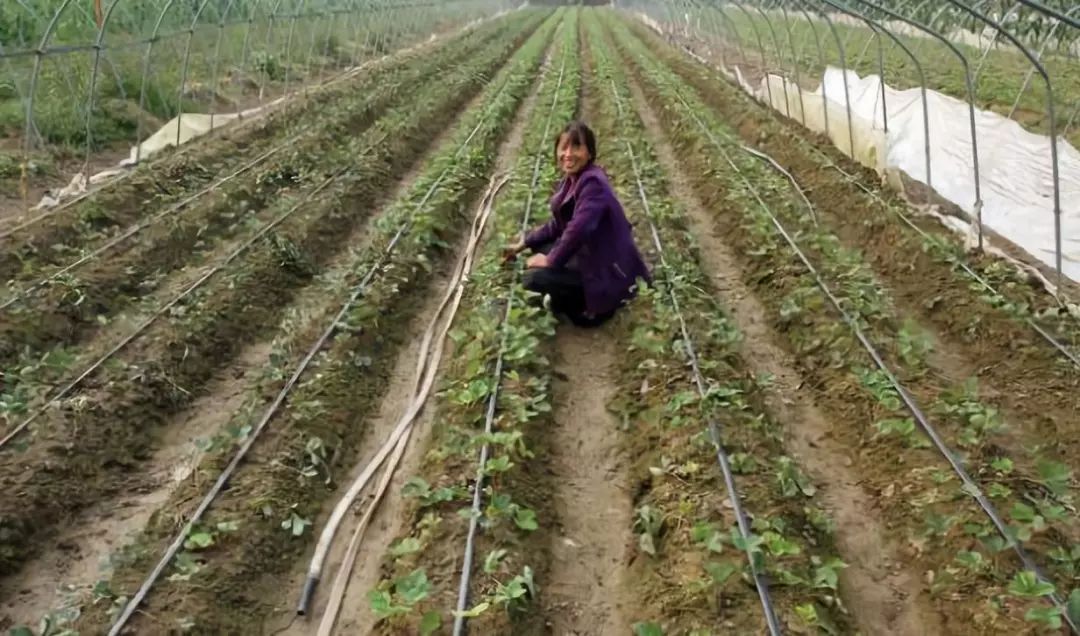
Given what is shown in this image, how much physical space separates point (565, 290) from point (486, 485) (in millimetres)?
2296

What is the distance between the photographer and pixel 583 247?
19.8ft

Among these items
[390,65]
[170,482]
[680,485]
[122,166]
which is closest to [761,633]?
[680,485]

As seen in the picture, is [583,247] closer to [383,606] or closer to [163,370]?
[163,370]

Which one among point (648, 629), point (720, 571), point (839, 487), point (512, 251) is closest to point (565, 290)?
point (512, 251)

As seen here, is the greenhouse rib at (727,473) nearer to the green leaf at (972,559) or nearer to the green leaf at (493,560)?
the green leaf at (972,559)

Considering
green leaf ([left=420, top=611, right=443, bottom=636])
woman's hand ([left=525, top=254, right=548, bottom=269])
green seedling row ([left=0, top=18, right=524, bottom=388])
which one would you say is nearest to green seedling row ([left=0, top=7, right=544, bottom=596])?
green seedling row ([left=0, top=18, right=524, bottom=388])

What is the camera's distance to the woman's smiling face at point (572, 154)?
570cm

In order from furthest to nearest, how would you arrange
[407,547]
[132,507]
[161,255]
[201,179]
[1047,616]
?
[201,179] → [161,255] → [132,507] → [407,547] → [1047,616]

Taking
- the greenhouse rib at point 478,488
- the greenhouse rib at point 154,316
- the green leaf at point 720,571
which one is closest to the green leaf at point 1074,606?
the green leaf at point 720,571

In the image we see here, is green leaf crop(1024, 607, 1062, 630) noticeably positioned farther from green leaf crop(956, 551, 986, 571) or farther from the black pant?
the black pant

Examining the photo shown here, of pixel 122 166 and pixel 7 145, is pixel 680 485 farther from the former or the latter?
pixel 7 145

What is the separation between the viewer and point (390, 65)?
19.9 meters

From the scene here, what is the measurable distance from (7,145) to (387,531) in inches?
361

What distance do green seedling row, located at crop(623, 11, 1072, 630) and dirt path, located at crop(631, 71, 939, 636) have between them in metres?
0.09
